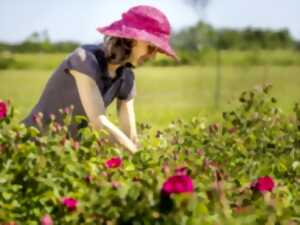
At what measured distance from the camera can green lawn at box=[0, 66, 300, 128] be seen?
11.2 metres

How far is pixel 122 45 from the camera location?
3.88 metres

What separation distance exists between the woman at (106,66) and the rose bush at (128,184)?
348mm

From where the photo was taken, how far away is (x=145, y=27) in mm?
3895

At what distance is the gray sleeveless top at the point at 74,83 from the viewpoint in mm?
3844

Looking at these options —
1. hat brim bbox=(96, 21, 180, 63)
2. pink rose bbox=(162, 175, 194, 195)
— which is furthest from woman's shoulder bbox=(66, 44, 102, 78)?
pink rose bbox=(162, 175, 194, 195)

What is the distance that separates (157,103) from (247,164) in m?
8.45

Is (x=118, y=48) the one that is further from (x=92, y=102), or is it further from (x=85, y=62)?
(x=92, y=102)

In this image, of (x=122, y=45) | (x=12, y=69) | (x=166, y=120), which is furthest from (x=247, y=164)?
(x=12, y=69)

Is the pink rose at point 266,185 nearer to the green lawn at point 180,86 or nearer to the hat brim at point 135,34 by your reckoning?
the hat brim at point 135,34

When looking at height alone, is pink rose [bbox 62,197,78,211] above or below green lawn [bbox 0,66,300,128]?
above

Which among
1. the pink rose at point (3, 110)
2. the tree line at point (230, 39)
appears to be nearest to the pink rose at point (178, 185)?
the pink rose at point (3, 110)

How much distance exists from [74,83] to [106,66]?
16 centimetres

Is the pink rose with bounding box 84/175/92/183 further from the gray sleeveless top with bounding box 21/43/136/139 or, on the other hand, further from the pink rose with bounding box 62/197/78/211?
the gray sleeveless top with bounding box 21/43/136/139

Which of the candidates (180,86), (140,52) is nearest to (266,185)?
(140,52)
